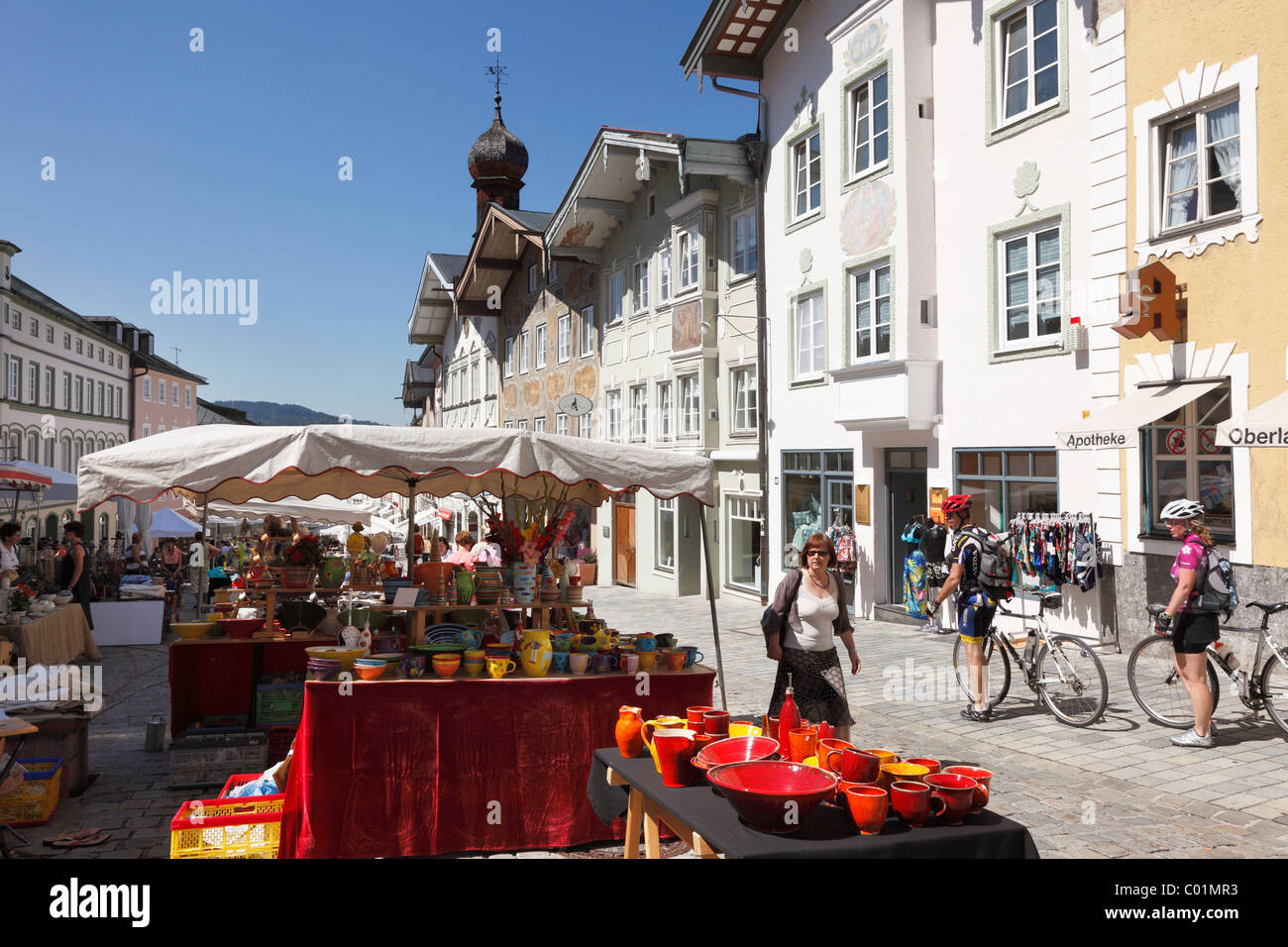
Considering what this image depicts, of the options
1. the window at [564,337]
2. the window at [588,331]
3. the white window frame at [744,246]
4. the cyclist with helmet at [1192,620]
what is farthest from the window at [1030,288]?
the window at [564,337]

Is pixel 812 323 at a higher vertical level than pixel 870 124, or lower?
lower

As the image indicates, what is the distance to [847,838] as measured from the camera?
303 centimetres

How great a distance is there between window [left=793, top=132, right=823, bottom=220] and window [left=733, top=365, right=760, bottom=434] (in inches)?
138

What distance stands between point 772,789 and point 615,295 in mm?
24220

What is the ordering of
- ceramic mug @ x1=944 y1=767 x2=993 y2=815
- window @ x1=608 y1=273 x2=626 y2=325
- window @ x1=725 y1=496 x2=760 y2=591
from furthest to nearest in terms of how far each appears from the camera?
window @ x1=608 y1=273 x2=626 y2=325
window @ x1=725 y1=496 x2=760 y2=591
ceramic mug @ x1=944 y1=767 x2=993 y2=815

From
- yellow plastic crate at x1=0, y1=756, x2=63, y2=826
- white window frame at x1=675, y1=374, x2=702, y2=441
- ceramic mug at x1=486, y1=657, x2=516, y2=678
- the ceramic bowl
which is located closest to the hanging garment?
white window frame at x1=675, y1=374, x2=702, y2=441

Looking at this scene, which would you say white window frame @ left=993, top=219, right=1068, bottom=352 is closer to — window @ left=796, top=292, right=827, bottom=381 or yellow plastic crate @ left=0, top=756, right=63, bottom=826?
window @ left=796, top=292, right=827, bottom=381

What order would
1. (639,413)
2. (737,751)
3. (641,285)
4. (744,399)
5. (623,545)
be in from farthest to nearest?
(623,545)
(639,413)
(641,285)
(744,399)
(737,751)

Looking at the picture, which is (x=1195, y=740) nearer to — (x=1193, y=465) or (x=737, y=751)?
(x=1193, y=465)

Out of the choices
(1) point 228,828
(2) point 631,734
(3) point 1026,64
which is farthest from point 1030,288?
(1) point 228,828

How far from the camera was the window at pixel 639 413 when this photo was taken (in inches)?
979

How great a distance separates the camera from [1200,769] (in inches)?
276

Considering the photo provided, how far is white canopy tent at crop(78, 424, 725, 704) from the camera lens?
646cm
